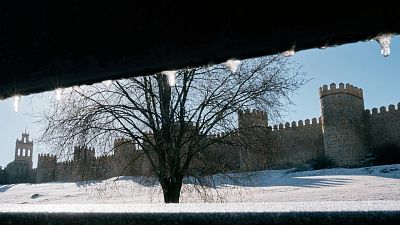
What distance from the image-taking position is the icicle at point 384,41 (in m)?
1.17

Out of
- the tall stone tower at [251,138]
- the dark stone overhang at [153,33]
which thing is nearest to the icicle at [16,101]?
the dark stone overhang at [153,33]

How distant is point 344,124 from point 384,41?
37409 mm

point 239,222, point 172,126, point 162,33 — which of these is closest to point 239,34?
point 162,33

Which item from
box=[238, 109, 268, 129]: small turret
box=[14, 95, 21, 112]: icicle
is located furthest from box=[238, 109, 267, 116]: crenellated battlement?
box=[14, 95, 21, 112]: icicle

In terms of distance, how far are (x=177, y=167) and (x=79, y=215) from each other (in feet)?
31.1

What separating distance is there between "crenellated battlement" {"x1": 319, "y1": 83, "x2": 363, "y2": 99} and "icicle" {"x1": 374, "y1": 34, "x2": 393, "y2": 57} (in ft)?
127

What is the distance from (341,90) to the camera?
38031 millimetres

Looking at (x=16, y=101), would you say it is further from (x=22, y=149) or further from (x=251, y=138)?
(x=22, y=149)

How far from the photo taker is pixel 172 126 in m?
11.4

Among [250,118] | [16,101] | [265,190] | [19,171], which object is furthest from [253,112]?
[19,171]

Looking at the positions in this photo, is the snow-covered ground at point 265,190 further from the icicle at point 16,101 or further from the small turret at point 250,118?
the icicle at point 16,101

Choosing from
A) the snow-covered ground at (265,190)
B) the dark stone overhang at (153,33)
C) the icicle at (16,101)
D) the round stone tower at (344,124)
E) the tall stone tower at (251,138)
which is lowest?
the snow-covered ground at (265,190)

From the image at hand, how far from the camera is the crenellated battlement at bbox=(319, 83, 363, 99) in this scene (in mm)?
38003

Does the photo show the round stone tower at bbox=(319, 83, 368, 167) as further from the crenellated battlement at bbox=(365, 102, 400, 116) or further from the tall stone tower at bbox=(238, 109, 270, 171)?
the tall stone tower at bbox=(238, 109, 270, 171)
